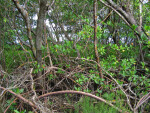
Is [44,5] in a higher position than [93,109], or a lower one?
higher

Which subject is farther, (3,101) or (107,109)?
(3,101)

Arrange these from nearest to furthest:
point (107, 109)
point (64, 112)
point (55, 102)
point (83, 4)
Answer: point (107, 109)
point (64, 112)
point (55, 102)
point (83, 4)

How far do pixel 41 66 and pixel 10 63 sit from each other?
1.28 meters

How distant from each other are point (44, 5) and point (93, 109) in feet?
5.84

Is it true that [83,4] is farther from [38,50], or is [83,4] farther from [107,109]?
[107,109]

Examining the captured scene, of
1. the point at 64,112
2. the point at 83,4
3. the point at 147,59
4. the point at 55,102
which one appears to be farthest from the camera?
the point at 83,4

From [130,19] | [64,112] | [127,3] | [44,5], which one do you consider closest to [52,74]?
[64,112]

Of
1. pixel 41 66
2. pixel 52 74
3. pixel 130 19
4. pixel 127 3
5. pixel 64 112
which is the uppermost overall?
pixel 127 3

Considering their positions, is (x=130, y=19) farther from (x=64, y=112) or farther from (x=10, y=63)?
(x=10, y=63)

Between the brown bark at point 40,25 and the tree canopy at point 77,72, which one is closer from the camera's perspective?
the tree canopy at point 77,72

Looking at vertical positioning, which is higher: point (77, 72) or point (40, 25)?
point (40, 25)

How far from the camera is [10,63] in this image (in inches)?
130

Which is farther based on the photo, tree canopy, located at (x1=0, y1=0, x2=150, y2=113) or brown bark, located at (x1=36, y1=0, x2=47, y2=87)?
brown bark, located at (x1=36, y1=0, x2=47, y2=87)

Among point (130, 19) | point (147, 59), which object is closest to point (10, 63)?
point (130, 19)
